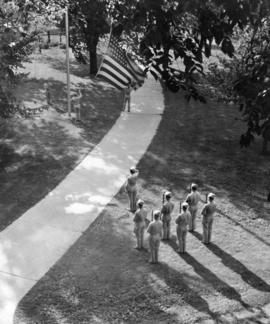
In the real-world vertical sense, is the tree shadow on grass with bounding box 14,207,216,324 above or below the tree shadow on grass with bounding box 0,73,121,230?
below

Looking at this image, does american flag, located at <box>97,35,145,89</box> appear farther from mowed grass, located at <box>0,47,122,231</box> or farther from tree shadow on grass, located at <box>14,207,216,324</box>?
tree shadow on grass, located at <box>14,207,216,324</box>

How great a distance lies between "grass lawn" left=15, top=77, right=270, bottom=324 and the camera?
10.4 m

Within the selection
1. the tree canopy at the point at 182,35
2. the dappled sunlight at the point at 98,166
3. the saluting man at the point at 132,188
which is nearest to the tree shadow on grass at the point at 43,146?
the dappled sunlight at the point at 98,166

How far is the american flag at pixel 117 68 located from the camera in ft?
51.7

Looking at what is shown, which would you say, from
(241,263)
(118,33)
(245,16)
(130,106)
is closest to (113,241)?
(241,263)

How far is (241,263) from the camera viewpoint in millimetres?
12070

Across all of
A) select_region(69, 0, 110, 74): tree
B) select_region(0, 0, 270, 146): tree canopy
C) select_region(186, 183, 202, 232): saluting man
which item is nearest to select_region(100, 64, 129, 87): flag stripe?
select_region(0, 0, 270, 146): tree canopy

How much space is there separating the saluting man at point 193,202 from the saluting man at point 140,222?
1567 mm

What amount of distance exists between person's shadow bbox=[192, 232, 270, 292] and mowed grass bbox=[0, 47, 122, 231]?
5607 millimetres

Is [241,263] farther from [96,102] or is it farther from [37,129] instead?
[96,102]

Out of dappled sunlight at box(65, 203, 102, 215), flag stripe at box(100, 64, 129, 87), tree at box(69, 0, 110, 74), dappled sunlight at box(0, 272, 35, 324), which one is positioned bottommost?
dappled sunlight at box(0, 272, 35, 324)

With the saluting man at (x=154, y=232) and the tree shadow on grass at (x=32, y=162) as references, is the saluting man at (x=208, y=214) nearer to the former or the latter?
the saluting man at (x=154, y=232)

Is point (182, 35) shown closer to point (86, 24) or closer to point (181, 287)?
point (181, 287)

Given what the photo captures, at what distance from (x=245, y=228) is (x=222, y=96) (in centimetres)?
545
